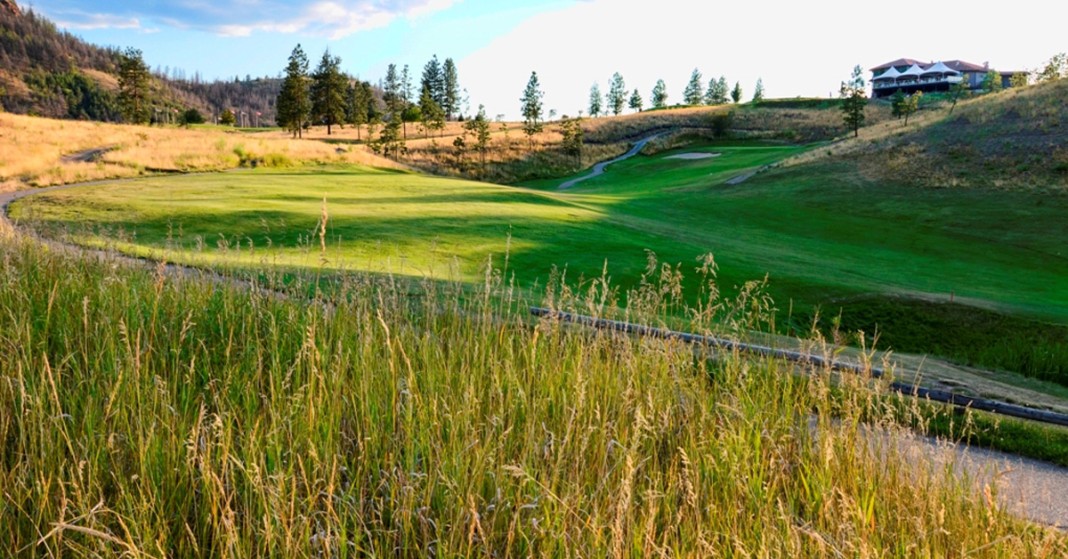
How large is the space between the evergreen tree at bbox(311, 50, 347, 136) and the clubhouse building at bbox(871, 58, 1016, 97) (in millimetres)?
90444

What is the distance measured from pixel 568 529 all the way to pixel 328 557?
120 centimetres

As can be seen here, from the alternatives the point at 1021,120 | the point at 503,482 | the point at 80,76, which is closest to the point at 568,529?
the point at 503,482

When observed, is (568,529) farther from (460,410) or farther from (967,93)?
(967,93)

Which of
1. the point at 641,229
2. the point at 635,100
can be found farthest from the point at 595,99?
the point at 641,229

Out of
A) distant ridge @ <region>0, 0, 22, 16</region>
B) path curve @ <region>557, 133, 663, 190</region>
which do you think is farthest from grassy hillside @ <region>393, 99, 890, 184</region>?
distant ridge @ <region>0, 0, 22, 16</region>

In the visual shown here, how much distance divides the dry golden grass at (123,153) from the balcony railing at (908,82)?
4139 inches

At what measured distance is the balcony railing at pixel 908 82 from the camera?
381 ft

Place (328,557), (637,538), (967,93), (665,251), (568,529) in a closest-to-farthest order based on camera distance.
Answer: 1. (328,557)
2. (637,538)
3. (568,529)
4. (665,251)
5. (967,93)

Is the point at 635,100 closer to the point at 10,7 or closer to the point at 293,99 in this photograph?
the point at 293,99

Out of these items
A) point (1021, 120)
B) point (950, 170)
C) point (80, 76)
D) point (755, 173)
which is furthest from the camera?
point (80, 76)

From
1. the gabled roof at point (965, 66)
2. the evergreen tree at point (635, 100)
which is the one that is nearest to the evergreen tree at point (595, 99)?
the evergreen tree at point (635, 100)

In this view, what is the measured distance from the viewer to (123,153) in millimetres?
35344

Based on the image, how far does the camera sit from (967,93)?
89938 millimetres

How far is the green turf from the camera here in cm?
1628
